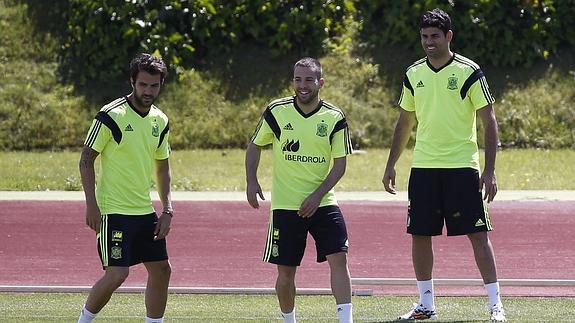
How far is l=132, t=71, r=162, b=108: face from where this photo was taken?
295 inches

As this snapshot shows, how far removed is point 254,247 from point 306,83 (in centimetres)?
472

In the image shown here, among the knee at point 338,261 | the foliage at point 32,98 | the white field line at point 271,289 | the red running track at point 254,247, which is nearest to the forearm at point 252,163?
the knee at point 338,261

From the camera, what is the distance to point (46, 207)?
47.3 feet

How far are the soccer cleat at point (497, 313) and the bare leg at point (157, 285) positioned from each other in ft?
7.07

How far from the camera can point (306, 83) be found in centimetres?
775

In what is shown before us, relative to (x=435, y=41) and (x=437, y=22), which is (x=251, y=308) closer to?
(x=435, y=41)

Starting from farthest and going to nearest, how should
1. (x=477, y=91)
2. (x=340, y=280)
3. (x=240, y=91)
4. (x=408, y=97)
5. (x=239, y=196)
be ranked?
1. (x=240, y=91)
2. (x=239, y=196)
3. (x=408, y=97)
4. (x=477, y=91)
5. (x=340, y=280)

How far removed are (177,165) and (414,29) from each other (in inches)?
195

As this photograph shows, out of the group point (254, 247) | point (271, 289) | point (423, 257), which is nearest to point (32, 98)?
point (254, 247)

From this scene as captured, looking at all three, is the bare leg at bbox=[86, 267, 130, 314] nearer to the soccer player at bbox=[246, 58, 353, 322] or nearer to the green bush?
the soccer player at bbox=[246, 58, 353, 322]

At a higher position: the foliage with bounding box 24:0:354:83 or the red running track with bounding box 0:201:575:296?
the foliage with bounding box 24:0:354:83

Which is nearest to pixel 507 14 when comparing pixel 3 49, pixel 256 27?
pixel 256 27

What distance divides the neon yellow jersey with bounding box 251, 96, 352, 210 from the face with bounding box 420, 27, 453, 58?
37.9 inches

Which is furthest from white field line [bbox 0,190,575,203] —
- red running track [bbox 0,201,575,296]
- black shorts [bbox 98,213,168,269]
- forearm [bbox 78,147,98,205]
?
forearm [bbox 78,147,98,205]
